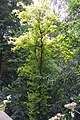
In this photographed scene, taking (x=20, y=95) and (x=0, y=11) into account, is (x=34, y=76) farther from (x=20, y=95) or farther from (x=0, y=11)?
(x=0, y=11)

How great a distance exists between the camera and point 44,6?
382cm

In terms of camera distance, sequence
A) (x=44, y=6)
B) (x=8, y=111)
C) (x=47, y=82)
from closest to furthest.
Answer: (x=44, y=6) < (x=47, y=82) < (x=8, y=111)

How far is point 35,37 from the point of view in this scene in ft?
12.9

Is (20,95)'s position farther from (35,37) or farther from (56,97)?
(35,37)

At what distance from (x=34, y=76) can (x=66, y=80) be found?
68cm

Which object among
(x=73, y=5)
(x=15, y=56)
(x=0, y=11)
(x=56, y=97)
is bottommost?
(x=56, y=97)

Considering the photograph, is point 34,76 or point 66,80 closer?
point 34,76

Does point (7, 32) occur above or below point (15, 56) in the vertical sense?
above

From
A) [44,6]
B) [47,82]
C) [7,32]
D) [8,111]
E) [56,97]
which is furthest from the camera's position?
[7,32]

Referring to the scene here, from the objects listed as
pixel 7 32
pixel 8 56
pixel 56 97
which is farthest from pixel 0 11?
pixel 56 97

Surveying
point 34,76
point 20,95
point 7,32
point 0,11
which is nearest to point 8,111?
point 20,95

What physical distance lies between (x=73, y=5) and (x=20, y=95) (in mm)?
1967

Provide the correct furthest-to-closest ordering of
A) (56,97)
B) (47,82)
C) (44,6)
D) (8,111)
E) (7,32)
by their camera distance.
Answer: (7,32) < (8,111) < (56,97) < (47,82) < (44,6)

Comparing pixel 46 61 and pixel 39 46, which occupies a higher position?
pixel 39 46
